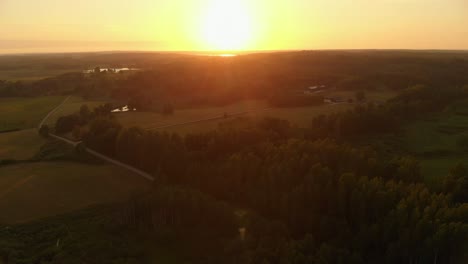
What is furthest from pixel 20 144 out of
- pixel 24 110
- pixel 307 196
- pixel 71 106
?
pixel 307 196

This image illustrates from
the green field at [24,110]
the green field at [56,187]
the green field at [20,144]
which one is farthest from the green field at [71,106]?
the green field at [56,187]

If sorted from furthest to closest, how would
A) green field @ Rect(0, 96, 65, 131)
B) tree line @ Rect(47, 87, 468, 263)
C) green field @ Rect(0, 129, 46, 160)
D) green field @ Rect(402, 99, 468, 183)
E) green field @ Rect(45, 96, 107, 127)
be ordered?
green field @ Rect(45, 96, 107, 127)
green field @ Rect(0, 96, 65, 131)
green field @ Rect(0, 129, 46, 160)
green field @ Rect(402, 99, 468, 183)
tree line @ Rect(47, 87, 468, 263)

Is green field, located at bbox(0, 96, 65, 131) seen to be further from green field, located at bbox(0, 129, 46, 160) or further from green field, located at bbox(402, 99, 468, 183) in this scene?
green field, located at bbox(402, 99, 468, 183)

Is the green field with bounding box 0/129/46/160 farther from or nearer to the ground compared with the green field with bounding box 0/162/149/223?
farther from the ground

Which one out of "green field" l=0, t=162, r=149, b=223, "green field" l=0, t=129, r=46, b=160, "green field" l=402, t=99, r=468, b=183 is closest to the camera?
"green field" l=0, t=162, r=149, b=223

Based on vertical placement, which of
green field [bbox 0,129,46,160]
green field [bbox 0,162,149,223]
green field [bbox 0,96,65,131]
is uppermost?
green field [bbox 0,96,65,131]

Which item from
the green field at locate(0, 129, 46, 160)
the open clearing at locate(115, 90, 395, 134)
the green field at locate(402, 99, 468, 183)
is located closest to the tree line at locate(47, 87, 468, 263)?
the green field at locate(402, 99, 468, 183)

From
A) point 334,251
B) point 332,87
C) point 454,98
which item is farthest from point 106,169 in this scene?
point 332,87
